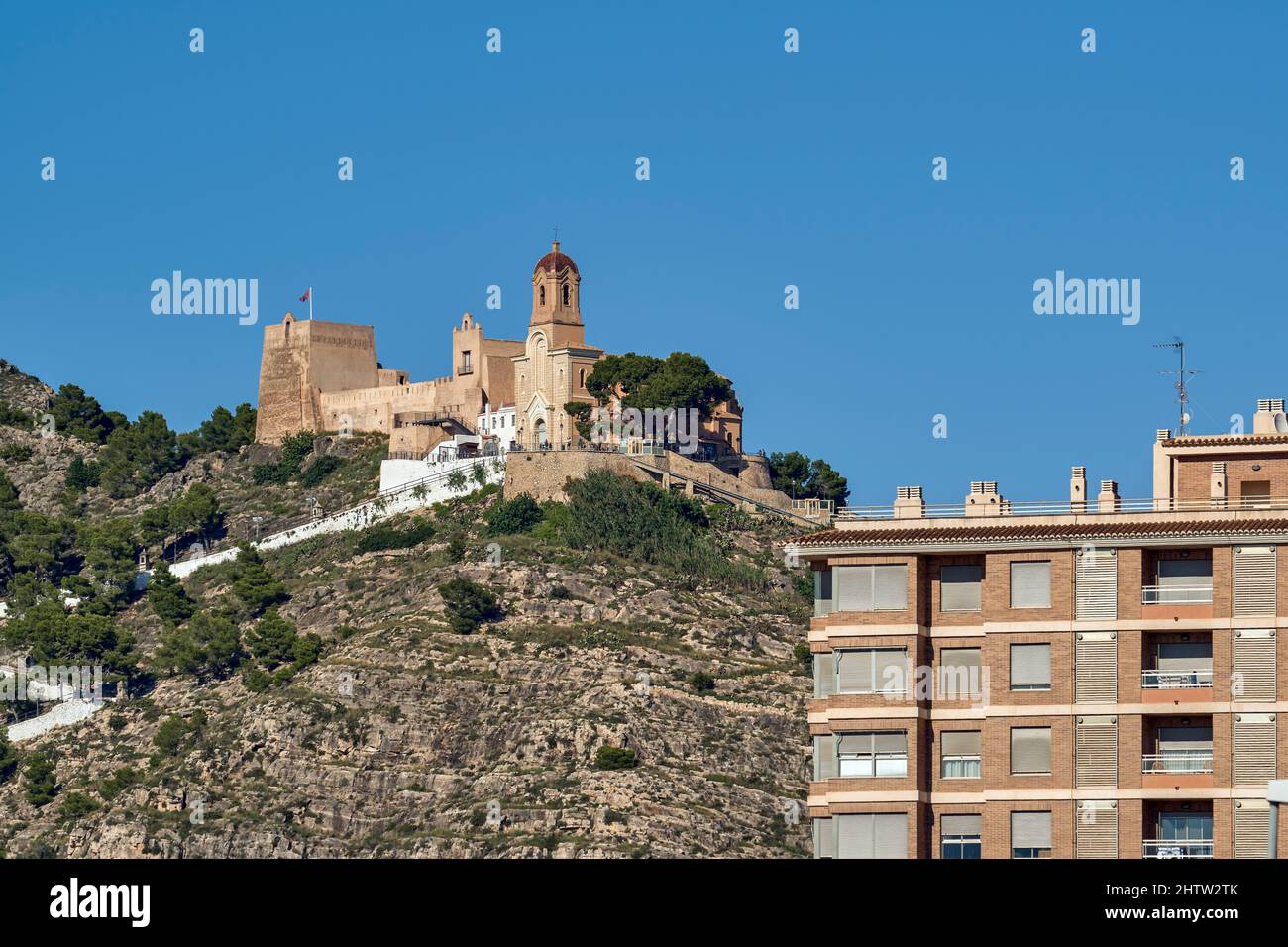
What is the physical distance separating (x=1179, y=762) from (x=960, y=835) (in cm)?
499

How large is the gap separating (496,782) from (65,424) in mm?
83637

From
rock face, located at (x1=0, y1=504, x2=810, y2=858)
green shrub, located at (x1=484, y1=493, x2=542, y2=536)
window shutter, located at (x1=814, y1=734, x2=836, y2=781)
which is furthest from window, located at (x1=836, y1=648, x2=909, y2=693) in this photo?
green shrub, located at (x1=484, y1=493, x2=542, y2=536)

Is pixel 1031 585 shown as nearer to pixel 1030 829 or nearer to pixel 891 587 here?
pixel 891 587

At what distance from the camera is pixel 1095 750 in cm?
5150

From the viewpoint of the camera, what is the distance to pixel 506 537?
130 m

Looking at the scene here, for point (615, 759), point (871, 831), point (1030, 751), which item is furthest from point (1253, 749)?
point (615, 759)

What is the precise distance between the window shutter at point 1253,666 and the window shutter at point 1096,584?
2.81m

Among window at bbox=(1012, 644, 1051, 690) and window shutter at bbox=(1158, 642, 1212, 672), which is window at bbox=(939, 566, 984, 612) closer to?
window at bbox=(1012, 644, 1051, 690)

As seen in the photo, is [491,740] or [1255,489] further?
[491,740]

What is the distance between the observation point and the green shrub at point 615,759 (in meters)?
105

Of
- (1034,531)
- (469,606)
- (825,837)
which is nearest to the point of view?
(825,837)

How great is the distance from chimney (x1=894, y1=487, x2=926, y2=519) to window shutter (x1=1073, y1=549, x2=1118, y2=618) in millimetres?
5208

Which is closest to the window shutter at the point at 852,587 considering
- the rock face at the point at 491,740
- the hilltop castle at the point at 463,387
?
the rock face at the point at 491,740
